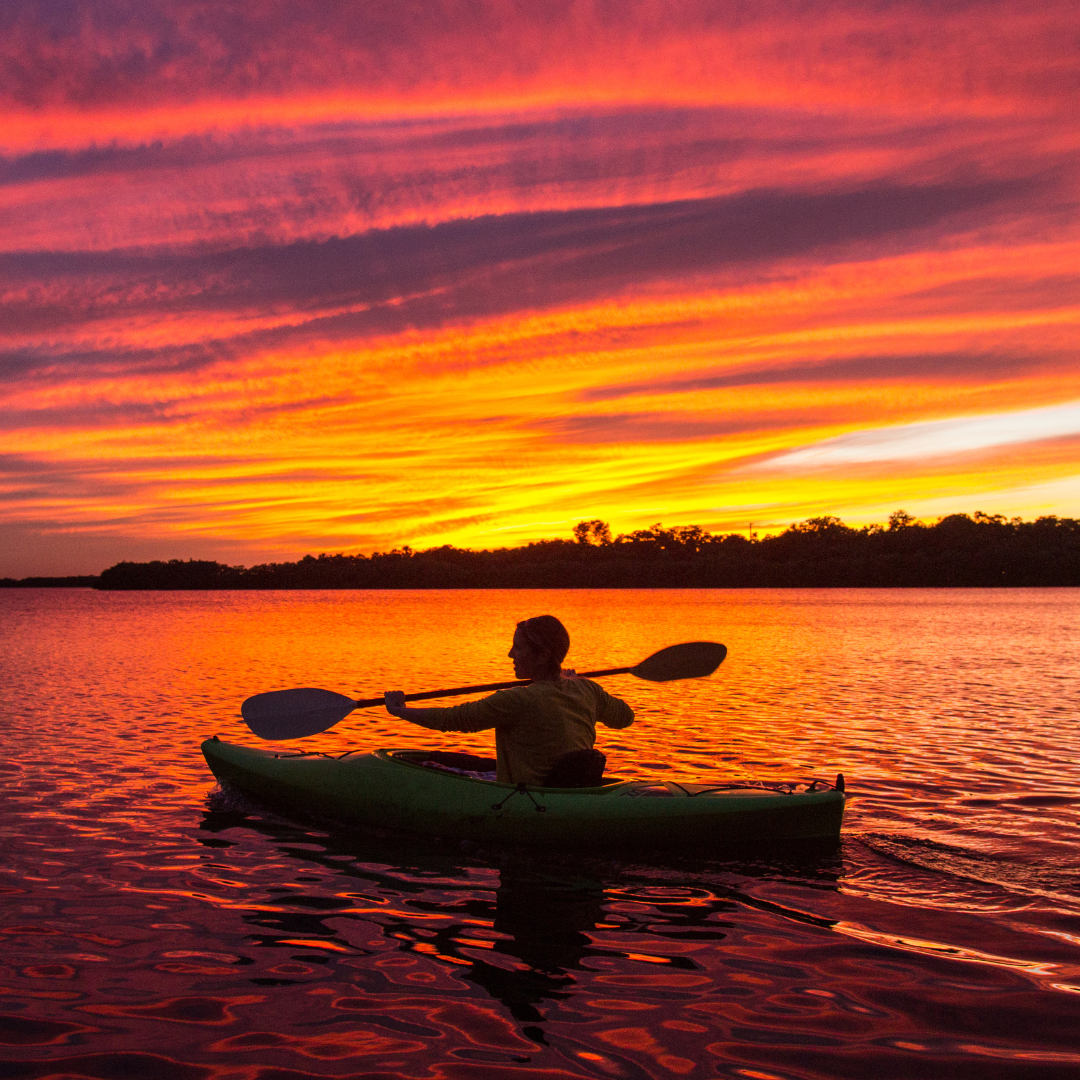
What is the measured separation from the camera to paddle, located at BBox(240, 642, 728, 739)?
7.74 meters

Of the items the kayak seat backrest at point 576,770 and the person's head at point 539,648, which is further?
the kayak seat backrest at point 576,770

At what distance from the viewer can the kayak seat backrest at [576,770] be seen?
613 cm

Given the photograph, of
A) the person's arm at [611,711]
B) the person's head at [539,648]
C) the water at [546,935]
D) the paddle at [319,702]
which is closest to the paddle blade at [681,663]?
the paddle at [319,702]

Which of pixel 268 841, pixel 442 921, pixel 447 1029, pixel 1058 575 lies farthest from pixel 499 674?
pixel 1058 575

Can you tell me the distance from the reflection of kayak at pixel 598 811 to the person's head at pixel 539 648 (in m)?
0.86

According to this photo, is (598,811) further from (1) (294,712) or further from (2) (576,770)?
(1) (294,712)

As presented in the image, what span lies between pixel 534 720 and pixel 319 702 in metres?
2.74

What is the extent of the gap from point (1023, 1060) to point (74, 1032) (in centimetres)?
380

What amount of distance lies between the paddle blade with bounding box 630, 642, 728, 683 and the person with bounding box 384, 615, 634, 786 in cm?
197

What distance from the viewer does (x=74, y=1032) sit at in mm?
3686

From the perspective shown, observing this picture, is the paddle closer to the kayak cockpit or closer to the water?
the kayak cockpit

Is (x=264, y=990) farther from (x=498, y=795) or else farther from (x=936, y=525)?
(x=936, y=525)

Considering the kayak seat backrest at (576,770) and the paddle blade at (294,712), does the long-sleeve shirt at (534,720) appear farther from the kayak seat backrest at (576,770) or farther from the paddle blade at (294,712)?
the paddle blade at (294,712)

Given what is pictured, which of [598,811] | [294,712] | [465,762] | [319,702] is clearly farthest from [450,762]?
[598,811]
